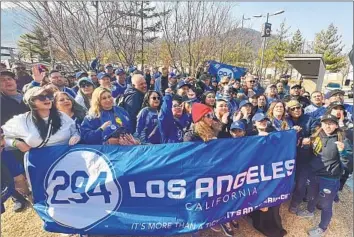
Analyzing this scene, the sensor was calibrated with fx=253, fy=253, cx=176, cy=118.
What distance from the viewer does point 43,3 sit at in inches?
302

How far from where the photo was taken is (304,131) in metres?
3.82

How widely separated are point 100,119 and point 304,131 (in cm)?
298

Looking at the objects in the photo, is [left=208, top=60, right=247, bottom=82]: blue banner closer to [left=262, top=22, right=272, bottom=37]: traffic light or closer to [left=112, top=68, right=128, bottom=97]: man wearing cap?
[left=112, top=68, right=128, bottom=97]: man wearing cap

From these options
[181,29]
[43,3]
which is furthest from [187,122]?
[181,29]

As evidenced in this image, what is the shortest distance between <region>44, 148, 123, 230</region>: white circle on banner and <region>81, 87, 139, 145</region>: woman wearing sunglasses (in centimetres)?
25

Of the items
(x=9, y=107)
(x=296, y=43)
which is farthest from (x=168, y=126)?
(x=296, y=43)

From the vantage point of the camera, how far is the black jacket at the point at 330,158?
314cm

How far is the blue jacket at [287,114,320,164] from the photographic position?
11.9ft

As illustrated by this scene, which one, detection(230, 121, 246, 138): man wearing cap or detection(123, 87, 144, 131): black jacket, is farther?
detection(123, 87, 144, 131): black jacket

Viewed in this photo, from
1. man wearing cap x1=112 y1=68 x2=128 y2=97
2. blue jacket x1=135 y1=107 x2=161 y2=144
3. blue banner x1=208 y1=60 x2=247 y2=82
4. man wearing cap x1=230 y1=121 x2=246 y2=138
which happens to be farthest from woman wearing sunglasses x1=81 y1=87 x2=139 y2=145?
blue banner x1=208 y1=60 x2=247 y2=82

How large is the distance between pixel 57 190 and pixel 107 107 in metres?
1.19

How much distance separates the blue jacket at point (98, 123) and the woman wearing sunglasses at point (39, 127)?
0.39 ft

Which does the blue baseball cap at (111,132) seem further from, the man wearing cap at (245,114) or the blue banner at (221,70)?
the blue banner at (221,70)

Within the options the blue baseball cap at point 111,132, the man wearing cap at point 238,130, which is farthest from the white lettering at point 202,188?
the blue baseball cap at point 111,132
